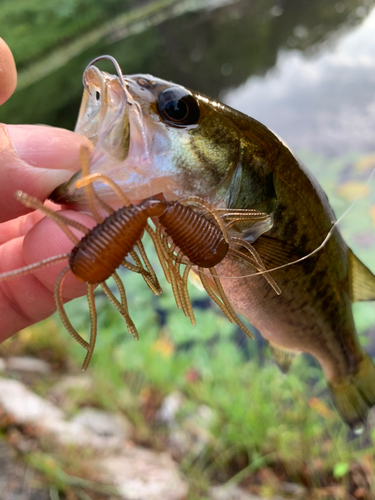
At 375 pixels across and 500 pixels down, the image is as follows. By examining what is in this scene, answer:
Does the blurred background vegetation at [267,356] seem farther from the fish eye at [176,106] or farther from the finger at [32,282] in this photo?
the finger at [32,282]

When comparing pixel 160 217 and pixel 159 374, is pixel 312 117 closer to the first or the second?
pixel 159 374

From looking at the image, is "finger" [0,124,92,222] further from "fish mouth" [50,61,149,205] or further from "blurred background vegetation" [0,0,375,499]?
"blurred background vegetation" [0,0,375,499]

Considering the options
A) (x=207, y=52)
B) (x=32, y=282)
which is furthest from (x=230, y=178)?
(x=207, y=52)

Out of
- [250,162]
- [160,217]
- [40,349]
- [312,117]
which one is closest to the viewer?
[160,217]


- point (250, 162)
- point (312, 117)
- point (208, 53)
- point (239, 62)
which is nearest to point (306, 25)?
point (239, 62)

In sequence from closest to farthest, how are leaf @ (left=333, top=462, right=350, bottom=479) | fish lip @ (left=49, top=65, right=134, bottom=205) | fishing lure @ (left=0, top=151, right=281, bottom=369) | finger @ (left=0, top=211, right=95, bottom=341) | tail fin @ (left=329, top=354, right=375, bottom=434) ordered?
fishing lure @ (left=0, top=151, right=281, bottom=369), fish lip @ (left=49, top=65, right=134, bottom=205), finger @ (left=0, top=211, right=95, bottom=341), tail fin @ (left=329, top=354, right=375, bottom=434), leaf @ (left=333, top=462, right=350, bottom=479)

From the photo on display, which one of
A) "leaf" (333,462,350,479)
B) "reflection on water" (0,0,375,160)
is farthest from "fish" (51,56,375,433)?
"reflection on water" (0,0,375,160)
